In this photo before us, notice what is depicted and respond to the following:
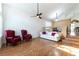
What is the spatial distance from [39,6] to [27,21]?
1.26 feet

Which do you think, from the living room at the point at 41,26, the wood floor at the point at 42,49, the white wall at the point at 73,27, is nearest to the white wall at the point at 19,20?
the living room at the point at 41,26

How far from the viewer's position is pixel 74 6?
2227 mm

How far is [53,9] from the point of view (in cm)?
222

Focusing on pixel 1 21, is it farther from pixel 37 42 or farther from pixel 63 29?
pixel 63 29

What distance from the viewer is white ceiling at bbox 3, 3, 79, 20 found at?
2.18 metres

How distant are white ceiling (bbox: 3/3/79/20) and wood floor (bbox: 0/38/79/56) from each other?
0.48 m

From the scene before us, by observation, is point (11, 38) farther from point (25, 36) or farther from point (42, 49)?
point (42, 49)

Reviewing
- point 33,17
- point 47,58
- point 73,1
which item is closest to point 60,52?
point 47,58

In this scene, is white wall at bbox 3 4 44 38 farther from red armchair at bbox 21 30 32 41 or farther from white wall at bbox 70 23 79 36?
white wall at bbox 70 23 79 36

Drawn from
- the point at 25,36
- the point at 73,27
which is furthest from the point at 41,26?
the point at 73,27

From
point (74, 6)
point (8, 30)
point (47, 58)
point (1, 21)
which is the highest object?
point (74, 6)

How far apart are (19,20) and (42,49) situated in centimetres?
71

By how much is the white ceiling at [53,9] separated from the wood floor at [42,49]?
1.57ft

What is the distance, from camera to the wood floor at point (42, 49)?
2.16 meters
